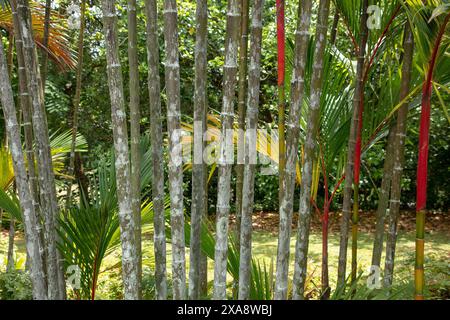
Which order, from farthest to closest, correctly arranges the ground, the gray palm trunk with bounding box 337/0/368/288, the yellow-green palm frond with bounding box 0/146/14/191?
the ground
the yellow-green palm frond with bounding box 0/146/14/191
the gray palm trunk with bounding box 337/0/368/288

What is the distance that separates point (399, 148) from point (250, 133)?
72 centimetres

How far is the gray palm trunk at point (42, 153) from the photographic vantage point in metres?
2.10

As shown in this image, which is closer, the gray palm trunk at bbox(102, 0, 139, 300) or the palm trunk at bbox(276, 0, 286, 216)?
the gray palm trunk at bbox(102, 0, 139, 300)

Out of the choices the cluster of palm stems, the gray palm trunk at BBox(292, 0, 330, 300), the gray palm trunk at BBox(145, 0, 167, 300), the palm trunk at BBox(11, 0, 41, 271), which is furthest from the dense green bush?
the gray palm trunk at BBox(292, 0, 330, 300)

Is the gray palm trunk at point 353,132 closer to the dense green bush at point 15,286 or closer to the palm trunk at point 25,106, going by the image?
the palm trunk at point 25,106

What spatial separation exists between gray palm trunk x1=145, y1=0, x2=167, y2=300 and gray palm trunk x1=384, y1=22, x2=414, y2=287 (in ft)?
3.01

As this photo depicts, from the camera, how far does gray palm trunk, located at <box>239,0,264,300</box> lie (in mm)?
1796

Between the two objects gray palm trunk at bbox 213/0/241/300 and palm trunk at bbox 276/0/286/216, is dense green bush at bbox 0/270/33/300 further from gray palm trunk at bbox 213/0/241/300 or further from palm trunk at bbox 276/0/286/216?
palm trunk at bbox 276/0/286/216

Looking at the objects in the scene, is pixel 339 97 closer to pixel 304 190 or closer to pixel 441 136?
pixel 304 190

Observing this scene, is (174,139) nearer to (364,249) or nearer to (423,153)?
(423,153)

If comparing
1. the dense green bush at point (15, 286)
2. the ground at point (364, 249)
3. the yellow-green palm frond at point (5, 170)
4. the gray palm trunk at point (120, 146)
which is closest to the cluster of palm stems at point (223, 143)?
the gray palm trunk at point (120, 146)

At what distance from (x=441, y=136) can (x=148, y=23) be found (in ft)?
17.4

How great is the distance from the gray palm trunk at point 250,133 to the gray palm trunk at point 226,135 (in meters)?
0.11

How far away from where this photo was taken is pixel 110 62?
166 centimetres
